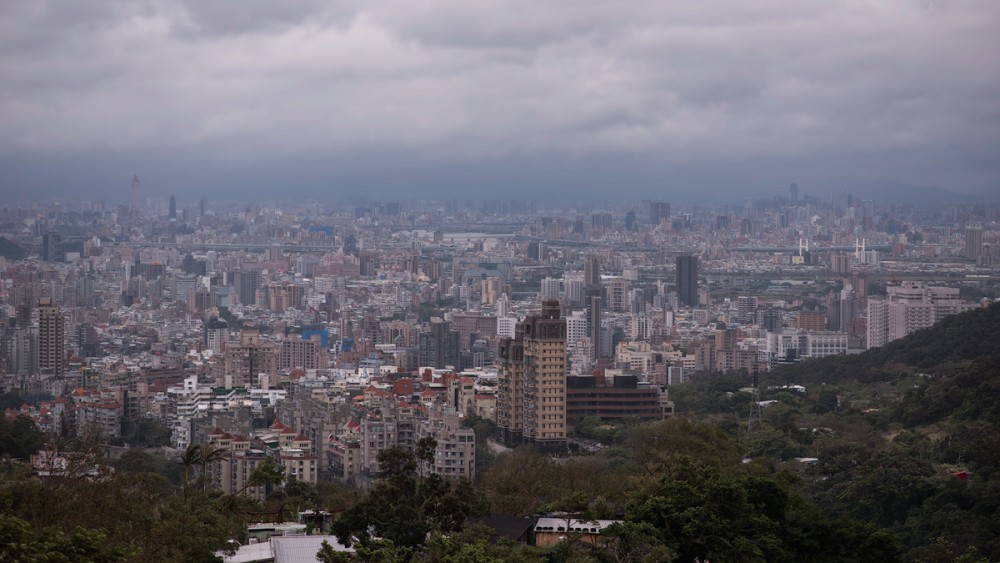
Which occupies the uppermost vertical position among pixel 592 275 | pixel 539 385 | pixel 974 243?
pixel 974 243

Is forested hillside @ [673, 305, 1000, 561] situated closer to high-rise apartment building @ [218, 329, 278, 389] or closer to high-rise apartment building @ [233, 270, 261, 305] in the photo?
high-rise apartment building @ [218, 329, 278, 389]

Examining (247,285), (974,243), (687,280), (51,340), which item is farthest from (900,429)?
(247,285)

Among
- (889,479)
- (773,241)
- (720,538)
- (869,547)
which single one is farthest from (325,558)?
(773,241)

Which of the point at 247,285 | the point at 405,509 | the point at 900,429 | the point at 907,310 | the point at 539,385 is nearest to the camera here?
the point at 405,509

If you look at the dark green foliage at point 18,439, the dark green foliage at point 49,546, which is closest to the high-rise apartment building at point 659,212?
the dark green foliage at point 18,439

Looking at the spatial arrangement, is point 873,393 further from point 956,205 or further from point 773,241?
point 773,241

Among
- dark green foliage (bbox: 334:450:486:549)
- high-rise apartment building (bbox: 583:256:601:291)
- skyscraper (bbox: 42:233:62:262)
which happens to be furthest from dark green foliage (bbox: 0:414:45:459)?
high-rise apartment building (bbox: 583:256:601:291)

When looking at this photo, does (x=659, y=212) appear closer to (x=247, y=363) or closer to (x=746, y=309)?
(x=746, y=309)
